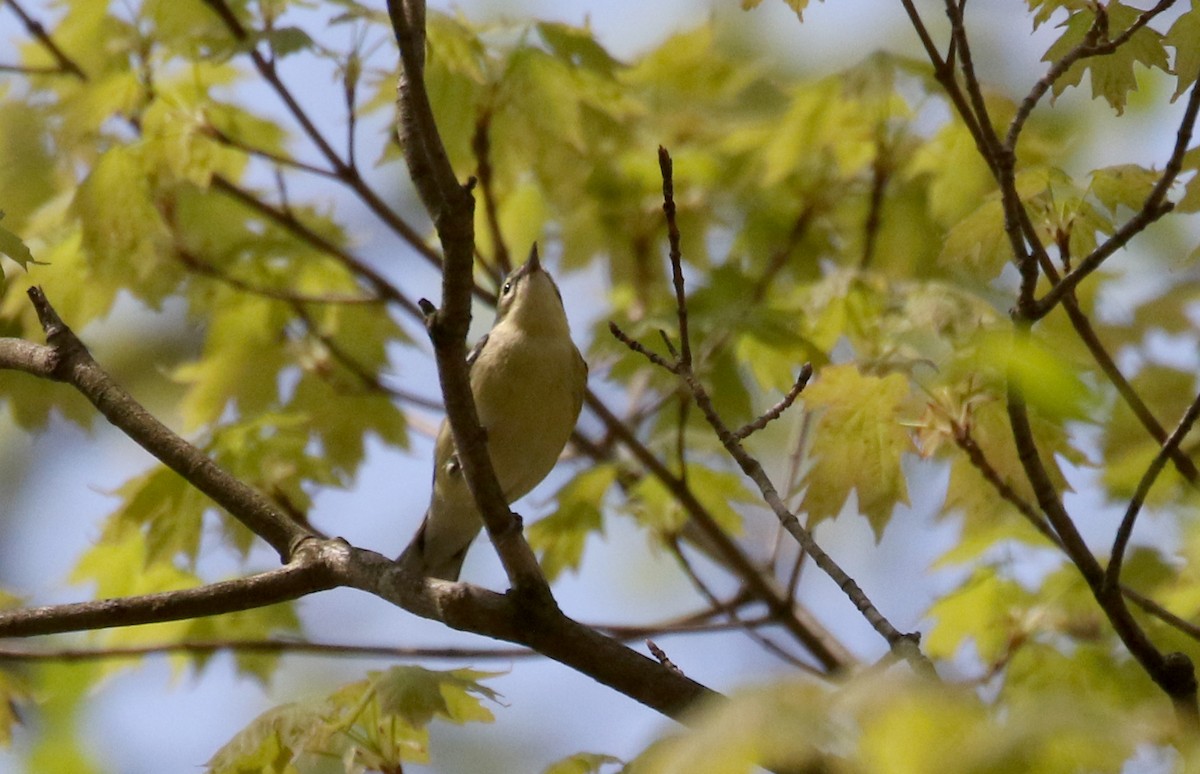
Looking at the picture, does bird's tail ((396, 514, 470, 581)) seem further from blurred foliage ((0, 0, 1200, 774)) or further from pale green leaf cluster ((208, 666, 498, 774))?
pale green leaf cluster ((208, 666, 498, 774))

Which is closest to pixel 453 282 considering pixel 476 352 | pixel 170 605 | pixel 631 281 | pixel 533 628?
pixel 533 628

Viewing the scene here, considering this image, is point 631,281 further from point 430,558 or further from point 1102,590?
point 1102,590

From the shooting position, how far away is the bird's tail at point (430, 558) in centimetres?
466

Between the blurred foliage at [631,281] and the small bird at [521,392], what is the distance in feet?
0.99

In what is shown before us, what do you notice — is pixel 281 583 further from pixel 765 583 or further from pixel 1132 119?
pixel 1132 119

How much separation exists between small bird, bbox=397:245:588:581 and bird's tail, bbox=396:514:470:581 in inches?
6.7

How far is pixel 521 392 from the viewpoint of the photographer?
13.1 ft

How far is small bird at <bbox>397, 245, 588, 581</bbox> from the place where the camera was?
4.02 meters

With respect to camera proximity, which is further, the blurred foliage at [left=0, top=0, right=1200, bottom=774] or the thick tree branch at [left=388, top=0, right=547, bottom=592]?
the blurred foliage at [left=0, top=0, right=1200, bottom=774]

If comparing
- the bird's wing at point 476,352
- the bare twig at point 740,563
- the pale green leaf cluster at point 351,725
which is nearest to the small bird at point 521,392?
the bird's wing at point 476,352

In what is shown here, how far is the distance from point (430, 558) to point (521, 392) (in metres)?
0.95

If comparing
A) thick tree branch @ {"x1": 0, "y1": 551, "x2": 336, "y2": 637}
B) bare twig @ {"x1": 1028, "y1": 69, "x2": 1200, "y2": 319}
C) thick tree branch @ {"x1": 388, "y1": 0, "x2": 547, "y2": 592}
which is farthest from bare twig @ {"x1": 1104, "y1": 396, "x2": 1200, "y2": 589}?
thick tree branch @ {"x1": 0, "y1": 551, "x2": 336, "y2": 637}

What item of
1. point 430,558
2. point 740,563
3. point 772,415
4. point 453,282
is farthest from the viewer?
point 430,558

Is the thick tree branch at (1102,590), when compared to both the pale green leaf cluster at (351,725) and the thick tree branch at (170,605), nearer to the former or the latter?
the pale green leaf cluster at (351,725)
